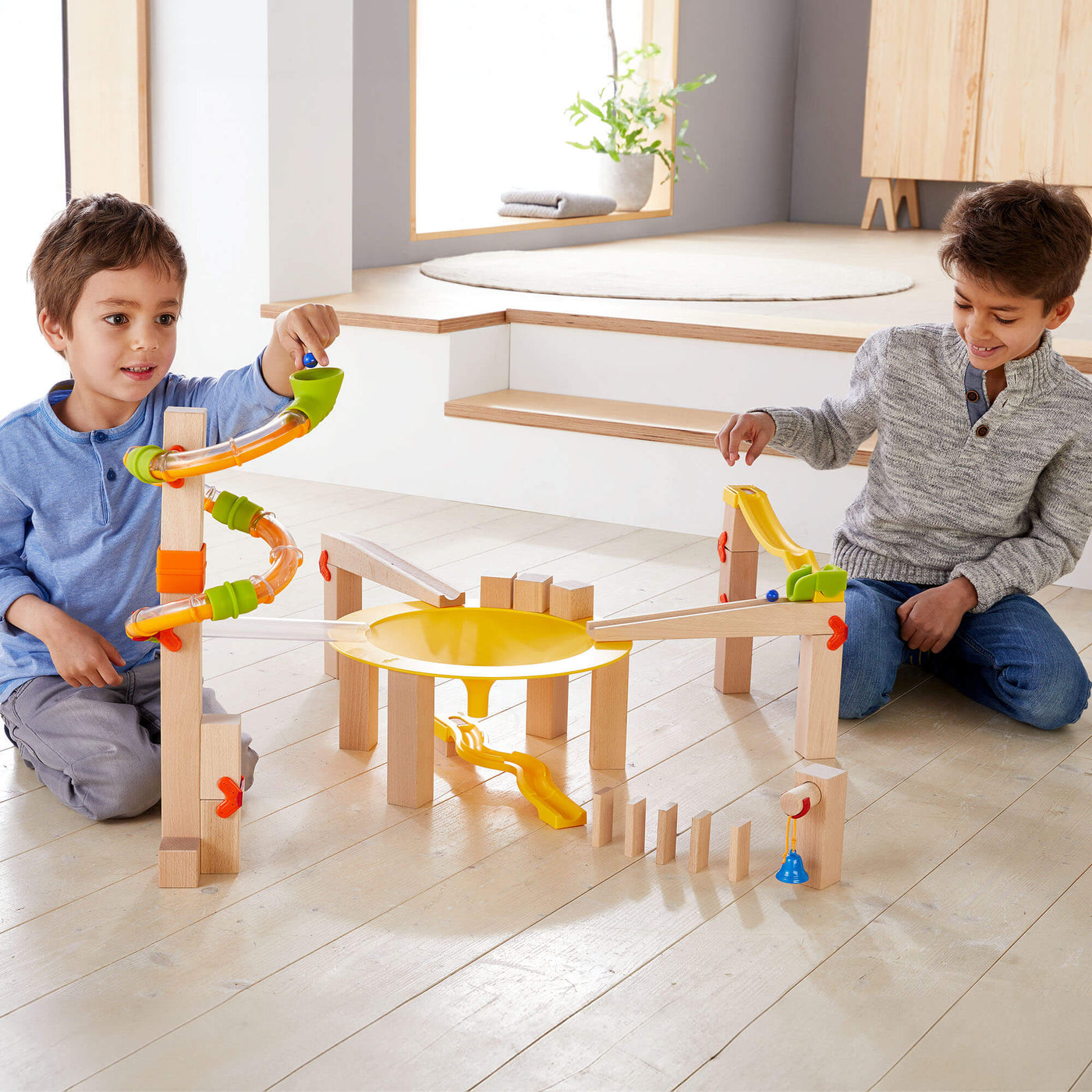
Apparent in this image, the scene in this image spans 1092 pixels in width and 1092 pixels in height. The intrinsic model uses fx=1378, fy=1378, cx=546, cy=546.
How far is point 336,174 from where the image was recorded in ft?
8.71

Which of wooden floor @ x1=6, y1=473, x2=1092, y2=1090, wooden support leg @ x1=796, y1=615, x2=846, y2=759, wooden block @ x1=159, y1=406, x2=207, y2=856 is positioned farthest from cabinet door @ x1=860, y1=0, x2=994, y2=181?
wooden block @ x1=159, y1=406, x2=207, y2=856

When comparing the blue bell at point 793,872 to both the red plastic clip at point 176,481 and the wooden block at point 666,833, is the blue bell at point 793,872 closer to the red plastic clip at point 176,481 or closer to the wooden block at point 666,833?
the wooden block at point 666,833

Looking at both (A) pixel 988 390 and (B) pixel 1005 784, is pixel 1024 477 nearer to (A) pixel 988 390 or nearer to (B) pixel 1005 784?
(A) pixel 988 390

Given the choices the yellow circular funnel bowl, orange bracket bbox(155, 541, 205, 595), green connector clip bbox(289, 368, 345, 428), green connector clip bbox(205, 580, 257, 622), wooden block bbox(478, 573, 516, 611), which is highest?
green connector clip bbox(289, 368, 345, 428)

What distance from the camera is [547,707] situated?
141cm

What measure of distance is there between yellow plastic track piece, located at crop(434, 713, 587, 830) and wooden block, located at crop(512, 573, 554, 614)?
0.14 metres

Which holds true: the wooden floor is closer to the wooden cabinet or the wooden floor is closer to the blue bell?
the blue bell

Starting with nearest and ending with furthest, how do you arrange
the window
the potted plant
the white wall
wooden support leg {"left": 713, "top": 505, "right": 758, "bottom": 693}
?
wooden support leg {"left": 713, "top": 505, "right": 758, "bottom": 693} < the white wall < the window < the potted plant

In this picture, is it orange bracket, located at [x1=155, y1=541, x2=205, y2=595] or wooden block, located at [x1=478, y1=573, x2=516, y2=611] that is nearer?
orange bracket, located at [x1=155, y1=541, x2=205, y2=595]

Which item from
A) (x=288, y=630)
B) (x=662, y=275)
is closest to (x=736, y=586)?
(x=288, y=630)

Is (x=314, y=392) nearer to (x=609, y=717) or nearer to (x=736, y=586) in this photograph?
(x=609, y=717)

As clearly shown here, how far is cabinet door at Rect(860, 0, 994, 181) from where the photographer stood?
4160 millimetres

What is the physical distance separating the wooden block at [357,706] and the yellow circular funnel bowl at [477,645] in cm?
7

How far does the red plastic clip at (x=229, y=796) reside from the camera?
1.07 metres
